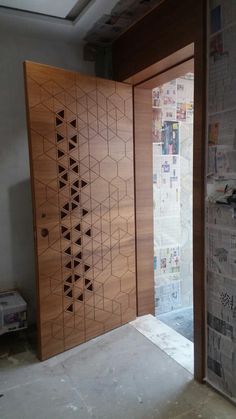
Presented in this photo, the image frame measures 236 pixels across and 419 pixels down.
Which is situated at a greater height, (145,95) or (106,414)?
(145,95)

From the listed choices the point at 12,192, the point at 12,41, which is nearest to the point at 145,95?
the point at 12,41

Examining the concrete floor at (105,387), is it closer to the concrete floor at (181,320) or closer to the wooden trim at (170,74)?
the concrete floor at (181,320)

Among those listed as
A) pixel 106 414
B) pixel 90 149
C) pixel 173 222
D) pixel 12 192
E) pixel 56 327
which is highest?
pixel 90 149

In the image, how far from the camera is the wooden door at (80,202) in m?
1.95

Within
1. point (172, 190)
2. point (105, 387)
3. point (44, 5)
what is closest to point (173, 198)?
point (172, 190)

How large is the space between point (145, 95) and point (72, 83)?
26.2 inches

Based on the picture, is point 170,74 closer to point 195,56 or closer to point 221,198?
point 195,56

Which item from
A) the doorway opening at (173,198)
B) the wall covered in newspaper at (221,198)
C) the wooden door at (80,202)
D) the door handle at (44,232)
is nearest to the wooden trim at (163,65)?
the wooden door at (80,202)

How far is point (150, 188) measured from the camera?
8.42 ft

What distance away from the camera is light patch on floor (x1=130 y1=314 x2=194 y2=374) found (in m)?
2.04

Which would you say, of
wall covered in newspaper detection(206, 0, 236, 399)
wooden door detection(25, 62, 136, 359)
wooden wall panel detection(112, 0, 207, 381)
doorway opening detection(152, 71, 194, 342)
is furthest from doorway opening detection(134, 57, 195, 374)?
wall covered in newspaper detection(206, 0, 236, 399)

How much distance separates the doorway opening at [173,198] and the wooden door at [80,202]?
0.39 meters

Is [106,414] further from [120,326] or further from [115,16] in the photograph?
[115,16]

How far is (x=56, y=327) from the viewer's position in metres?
2.09
